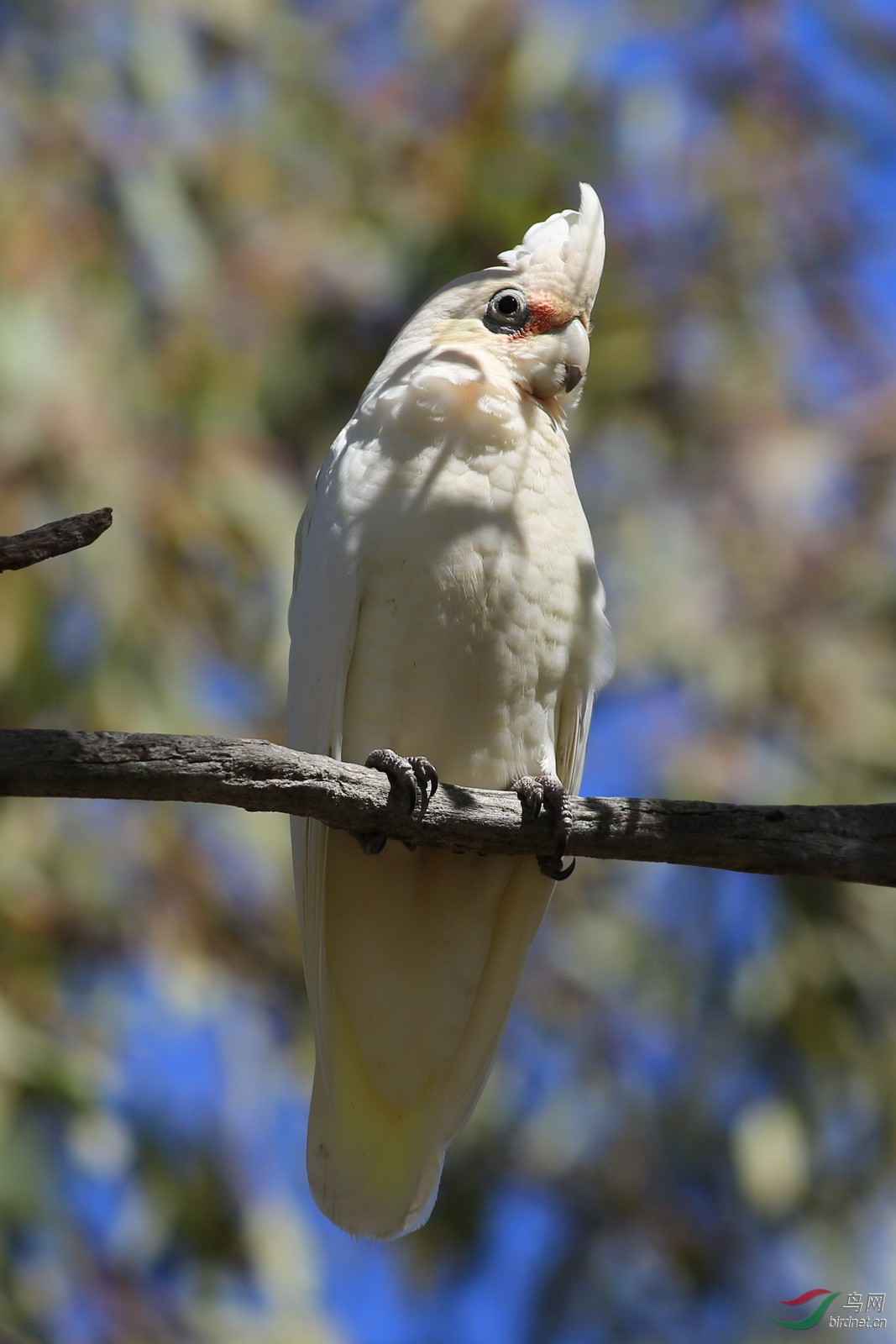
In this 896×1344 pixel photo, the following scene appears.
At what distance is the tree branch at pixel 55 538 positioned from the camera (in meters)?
1.66

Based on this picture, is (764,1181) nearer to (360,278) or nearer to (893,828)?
(893,828)

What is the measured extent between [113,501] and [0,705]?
0.61 metres

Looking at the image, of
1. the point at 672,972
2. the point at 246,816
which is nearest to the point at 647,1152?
the point at 672,972

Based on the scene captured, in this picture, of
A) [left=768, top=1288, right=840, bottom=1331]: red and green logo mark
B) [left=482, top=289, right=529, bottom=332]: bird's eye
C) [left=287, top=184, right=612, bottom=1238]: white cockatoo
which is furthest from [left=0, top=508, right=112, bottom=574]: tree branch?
[left=768, top=1288, right=840, bottom=1331]: red and green logo mark

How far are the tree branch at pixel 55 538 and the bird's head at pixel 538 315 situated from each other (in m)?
0.96

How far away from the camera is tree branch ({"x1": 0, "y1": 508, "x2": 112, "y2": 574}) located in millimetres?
1657

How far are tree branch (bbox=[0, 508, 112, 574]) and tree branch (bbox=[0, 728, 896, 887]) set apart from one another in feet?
0.67

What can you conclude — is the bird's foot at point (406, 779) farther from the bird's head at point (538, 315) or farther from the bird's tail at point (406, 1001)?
the bird's head at point (538, 315)

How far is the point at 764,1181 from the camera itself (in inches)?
150

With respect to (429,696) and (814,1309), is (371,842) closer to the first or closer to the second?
(429,696)

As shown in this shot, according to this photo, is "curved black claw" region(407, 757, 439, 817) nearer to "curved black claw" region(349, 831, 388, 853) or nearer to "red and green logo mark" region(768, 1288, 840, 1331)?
"curved black claw" region(349, 831, 388, 853)

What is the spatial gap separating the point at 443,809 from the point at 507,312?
3.16 feet

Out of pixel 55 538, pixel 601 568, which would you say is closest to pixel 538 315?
pixel 55 538
